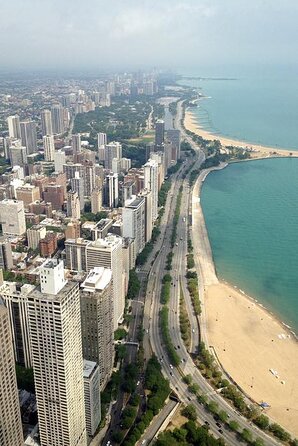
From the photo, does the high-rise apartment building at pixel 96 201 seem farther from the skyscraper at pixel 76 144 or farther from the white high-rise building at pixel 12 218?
the skyscraper at pixel 76 144

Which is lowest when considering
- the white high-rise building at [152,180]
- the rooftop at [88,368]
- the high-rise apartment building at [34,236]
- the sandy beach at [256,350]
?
the sandy beach at [256,350]

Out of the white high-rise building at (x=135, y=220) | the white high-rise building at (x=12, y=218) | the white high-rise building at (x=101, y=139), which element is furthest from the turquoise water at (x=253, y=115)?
the white high-rise building at (x=12, y=218)

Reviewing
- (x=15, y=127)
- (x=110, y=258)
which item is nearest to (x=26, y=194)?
(x=110, y=258)

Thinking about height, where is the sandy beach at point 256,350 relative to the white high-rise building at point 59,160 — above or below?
below

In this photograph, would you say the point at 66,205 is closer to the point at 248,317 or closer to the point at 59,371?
the point at 248,317

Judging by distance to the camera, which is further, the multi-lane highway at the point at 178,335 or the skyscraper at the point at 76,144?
the skyscraper at the point at 76,144

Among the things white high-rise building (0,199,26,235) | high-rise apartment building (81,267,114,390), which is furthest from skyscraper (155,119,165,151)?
high-rise apartment building (81,267,114,390)

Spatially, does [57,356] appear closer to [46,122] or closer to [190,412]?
[190,412]

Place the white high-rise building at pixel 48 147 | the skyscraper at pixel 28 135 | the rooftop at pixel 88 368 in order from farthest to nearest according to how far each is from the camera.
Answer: the skyscraper at pixel 28 135 → the white high-rise building at pixel 48 147 → the rooftop at pixel 88 368
